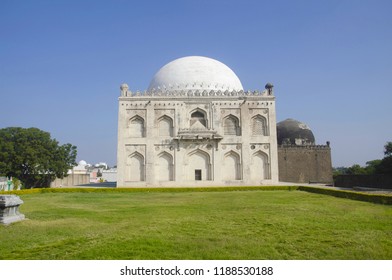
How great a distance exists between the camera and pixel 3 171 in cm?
2517

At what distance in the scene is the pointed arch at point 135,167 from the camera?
936 inches

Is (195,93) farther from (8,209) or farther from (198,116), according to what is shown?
(8,209)

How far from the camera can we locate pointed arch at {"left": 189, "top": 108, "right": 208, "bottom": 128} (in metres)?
24.6

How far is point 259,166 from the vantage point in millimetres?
24516

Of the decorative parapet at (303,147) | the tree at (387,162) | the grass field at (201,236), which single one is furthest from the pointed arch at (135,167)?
the tree at (387,162)

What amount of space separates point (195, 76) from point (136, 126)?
6.88m

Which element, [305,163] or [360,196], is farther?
[305,163]

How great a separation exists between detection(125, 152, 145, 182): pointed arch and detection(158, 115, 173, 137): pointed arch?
260 cm

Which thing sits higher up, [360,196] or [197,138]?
[197,138]

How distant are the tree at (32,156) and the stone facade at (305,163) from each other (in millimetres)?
20802

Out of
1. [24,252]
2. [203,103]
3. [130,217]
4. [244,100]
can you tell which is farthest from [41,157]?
[24,252]

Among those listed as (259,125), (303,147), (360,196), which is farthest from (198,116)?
(360,196)
